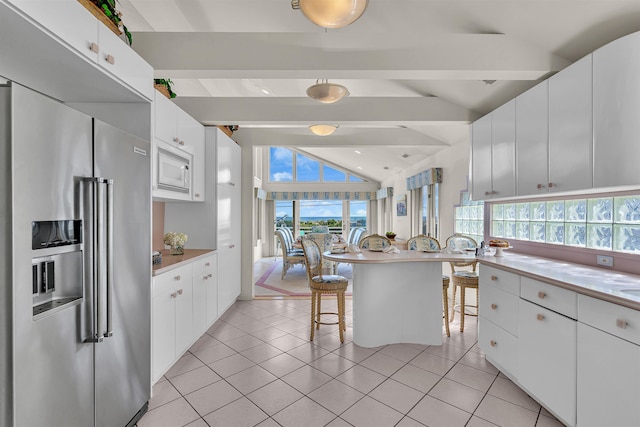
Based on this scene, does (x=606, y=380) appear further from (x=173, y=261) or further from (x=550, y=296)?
(x=173, y=261)

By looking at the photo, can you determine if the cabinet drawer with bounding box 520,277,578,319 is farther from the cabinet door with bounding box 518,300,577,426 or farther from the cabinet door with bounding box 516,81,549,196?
the cabinet door with bounding box 516,81,549,196

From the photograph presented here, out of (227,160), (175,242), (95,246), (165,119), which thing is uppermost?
(165,119)

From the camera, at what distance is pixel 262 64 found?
85.8 inches

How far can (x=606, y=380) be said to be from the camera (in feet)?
4.58

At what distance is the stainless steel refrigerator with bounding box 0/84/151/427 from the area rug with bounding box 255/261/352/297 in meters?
3.03

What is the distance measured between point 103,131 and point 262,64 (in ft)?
3.81

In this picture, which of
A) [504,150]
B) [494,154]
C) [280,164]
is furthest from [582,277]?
[280,164]

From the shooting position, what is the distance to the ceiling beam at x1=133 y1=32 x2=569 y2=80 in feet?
7.07

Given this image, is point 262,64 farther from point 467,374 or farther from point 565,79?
point 467,374

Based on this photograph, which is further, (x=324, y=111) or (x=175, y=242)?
(x=324, y=111)

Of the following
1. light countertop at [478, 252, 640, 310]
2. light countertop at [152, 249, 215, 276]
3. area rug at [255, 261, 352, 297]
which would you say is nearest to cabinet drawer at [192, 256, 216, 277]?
light countertop at [152, 249, 215, 276]

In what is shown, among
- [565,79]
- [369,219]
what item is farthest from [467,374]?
[369,219]

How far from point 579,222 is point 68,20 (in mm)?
3396

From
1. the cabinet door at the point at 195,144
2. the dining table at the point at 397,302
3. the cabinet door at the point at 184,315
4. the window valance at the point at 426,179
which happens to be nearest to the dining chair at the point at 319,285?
the dining table at the point at 397,302
